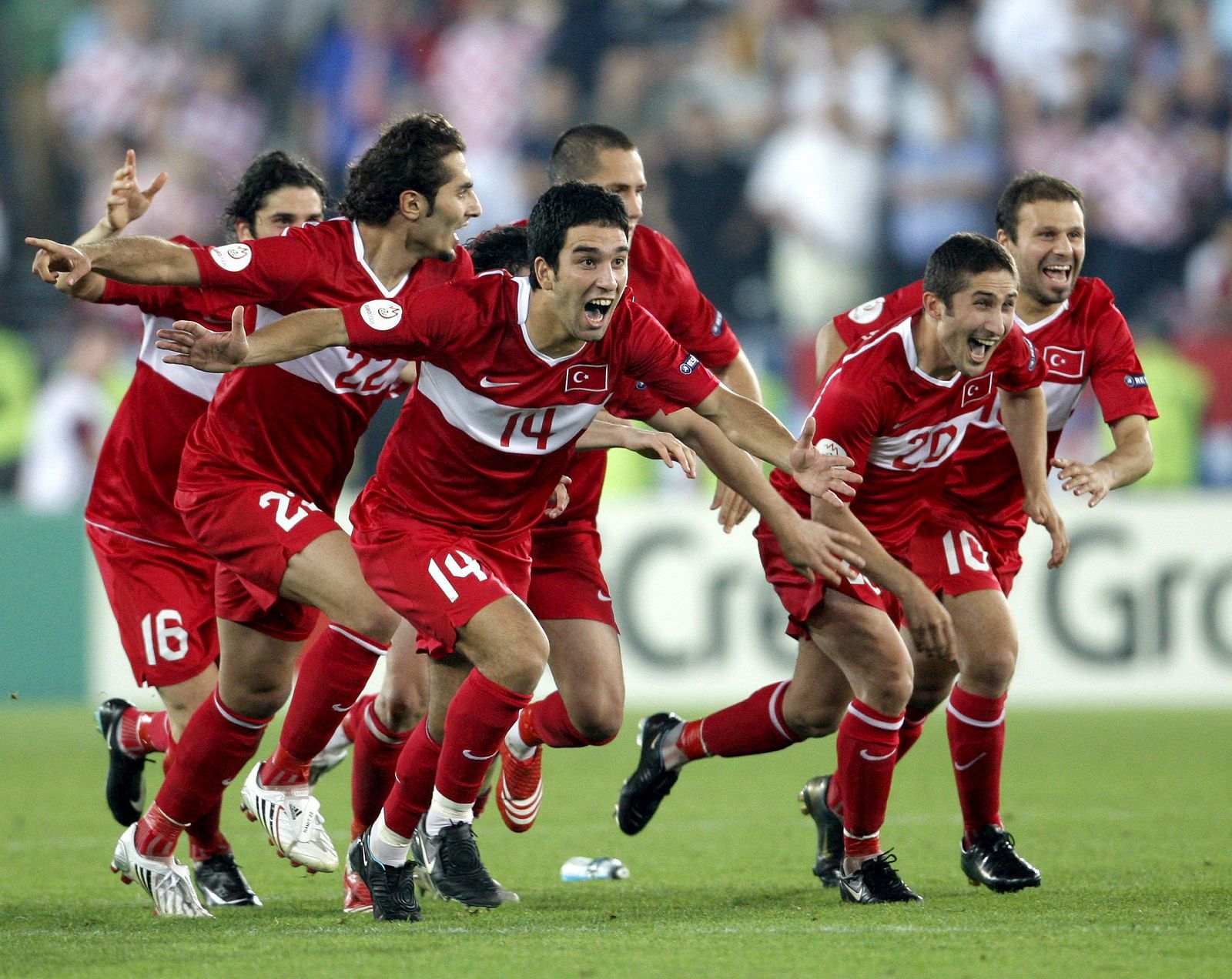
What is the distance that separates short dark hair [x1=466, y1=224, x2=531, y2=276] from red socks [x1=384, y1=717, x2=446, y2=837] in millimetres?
1596

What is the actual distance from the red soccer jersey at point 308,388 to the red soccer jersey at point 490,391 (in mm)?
310

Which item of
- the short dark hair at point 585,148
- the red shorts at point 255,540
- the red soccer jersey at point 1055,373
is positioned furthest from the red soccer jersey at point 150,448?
the red soccer jersey at point 1055,373

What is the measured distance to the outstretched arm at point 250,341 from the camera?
187 inches

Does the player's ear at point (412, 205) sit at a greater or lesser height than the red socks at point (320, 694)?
greater

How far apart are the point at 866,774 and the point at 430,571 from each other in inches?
60.4

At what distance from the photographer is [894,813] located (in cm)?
794

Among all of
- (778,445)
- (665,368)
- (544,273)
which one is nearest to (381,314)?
(544,273)

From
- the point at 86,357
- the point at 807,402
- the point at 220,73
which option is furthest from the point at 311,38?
the point at 807,402

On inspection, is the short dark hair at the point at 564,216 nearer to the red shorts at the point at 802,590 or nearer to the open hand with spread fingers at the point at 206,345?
the open hand with spread fingers at the point at 206,345

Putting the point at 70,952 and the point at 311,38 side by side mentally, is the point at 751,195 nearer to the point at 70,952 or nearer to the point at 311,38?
the point at 311,38

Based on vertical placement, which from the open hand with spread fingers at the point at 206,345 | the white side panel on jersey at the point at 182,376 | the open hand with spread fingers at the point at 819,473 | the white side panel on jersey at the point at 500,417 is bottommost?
the open hand with spread fingers at the point at 819,473

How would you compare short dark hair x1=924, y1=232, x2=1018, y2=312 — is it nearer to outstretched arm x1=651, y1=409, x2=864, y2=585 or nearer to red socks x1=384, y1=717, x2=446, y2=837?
outstretched arm x1=651, y1=409, x2=864, y2=585

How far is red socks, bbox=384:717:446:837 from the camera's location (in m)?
5.29

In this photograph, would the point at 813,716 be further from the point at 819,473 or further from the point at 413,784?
the point at 413,784
